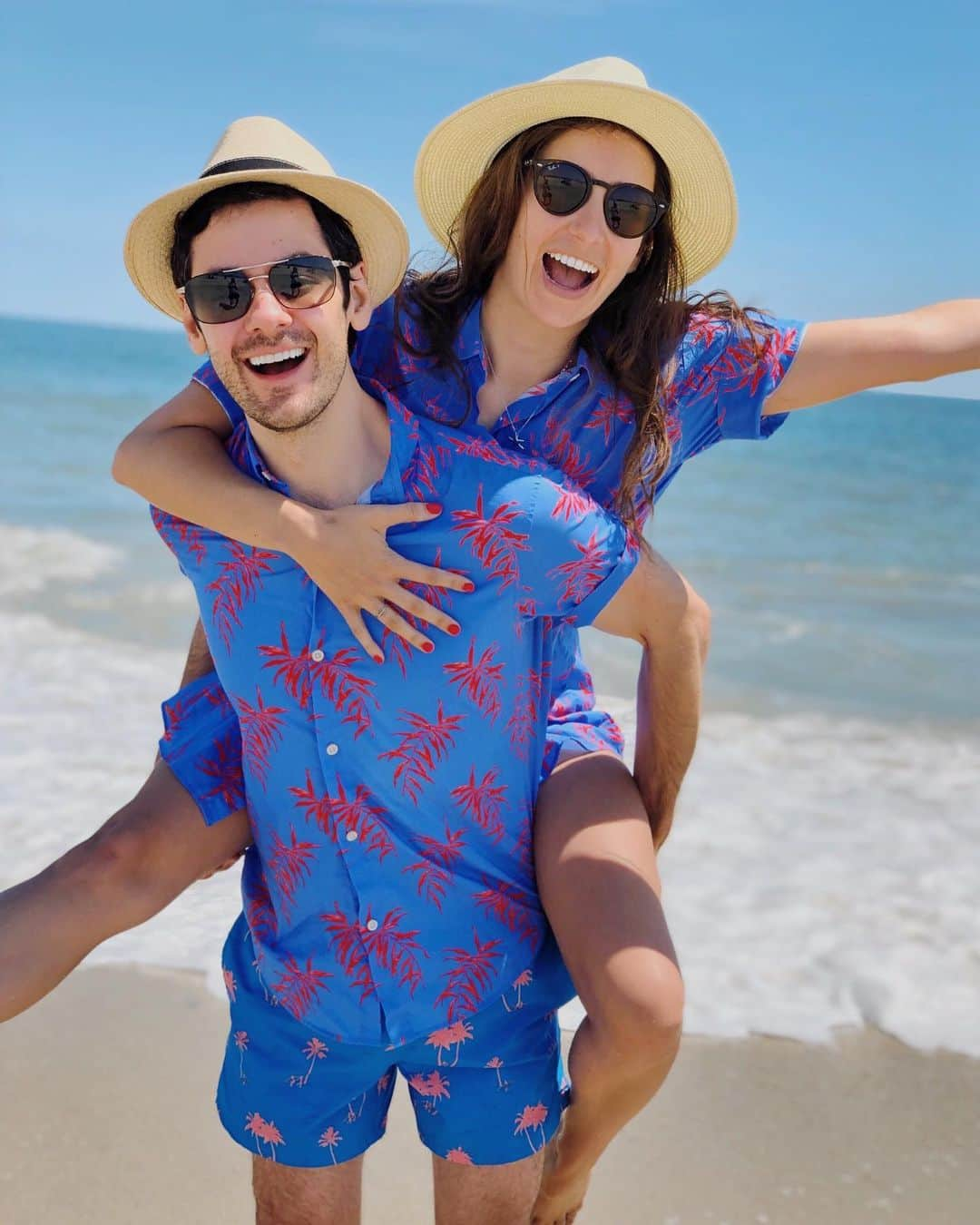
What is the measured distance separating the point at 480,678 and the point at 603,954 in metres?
0.56

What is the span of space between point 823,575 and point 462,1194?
10518 millimetres

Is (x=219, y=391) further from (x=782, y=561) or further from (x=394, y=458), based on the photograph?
(x=782, y=561)

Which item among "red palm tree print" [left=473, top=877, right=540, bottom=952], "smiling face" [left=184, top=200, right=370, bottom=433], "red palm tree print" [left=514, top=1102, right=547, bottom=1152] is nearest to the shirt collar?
"smiling face" [left=184, top=200, right=370, bottom=433]

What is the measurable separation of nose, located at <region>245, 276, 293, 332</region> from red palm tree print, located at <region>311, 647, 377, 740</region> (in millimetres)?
615

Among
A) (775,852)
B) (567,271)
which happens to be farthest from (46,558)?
(567,271)

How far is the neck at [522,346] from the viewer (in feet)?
10.0

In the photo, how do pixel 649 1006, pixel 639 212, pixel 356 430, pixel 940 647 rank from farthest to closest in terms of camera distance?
pixel 940 647 < pixel 639 212 < pixel 356 430 < pixel 649 1006

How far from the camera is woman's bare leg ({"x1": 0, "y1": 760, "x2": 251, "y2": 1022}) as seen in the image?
2.51m

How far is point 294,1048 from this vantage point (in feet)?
8.92

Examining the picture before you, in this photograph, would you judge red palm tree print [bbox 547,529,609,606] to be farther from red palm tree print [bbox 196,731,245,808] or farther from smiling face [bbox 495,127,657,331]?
red palm tree print [bbox 196,731,245,808]

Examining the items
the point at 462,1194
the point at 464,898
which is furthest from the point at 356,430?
the point at 462,1194

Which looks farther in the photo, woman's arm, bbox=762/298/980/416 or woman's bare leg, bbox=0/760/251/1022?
woman's arm, bbox=762/298/980/416

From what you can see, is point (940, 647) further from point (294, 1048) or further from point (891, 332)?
point (294, 1048)

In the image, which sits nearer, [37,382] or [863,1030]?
[863,1030]
